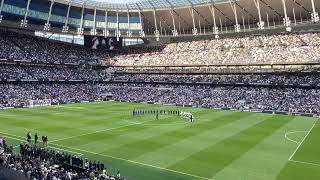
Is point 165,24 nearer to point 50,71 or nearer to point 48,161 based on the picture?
point 50,71

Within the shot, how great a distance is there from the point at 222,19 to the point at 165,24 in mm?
14810

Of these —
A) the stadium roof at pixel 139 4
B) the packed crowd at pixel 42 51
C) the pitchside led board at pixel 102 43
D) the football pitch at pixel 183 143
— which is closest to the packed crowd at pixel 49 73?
the packed crowd at pixel 42 51

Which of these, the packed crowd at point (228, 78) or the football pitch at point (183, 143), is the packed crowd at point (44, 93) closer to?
the packed crowd at point (228, 78)

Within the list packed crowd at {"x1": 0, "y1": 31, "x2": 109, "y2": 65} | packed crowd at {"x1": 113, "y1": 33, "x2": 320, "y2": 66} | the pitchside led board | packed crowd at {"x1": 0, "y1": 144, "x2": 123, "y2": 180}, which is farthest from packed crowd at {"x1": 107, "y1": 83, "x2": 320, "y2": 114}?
packed crowd at {"x1": 0, "y1": 144, "x2": 123, "y2": 180}

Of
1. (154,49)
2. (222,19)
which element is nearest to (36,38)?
(154,49)

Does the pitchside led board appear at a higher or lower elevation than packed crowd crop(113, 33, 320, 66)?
higher

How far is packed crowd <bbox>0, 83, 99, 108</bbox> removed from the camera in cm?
5869

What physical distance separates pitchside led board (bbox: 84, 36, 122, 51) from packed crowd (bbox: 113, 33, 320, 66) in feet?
10.6

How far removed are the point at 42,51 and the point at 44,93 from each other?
1388cm

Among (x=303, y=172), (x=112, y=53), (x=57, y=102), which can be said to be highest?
(x=112, y=53)

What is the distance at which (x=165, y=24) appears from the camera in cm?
8475

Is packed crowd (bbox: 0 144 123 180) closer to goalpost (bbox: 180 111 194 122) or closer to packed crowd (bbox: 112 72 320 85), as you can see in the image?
goalpost (bbox: 180 111 194 122)

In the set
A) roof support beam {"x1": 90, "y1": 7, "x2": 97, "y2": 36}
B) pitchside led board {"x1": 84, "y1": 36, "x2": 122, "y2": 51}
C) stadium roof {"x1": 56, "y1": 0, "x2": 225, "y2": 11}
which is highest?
stadium roof {"x1": 56, "y1": 0, "x2": 225, "y2": 11}

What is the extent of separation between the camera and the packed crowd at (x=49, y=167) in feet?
58.2
